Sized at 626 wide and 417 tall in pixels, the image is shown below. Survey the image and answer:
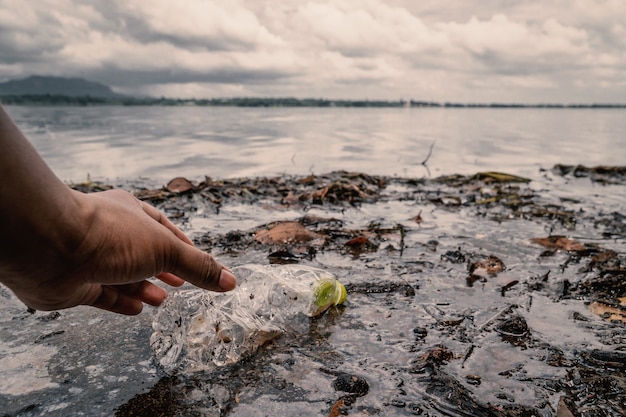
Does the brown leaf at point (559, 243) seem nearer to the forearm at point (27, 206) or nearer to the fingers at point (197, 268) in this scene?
the fingers at point (197, 268)

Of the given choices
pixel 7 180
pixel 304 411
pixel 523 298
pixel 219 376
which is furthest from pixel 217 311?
pixel 523 298

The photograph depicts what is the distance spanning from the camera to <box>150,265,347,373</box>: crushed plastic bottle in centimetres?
237

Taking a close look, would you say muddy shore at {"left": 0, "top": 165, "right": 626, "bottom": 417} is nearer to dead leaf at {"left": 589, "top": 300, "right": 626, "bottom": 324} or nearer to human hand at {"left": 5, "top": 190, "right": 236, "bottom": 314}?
dead leaf at {"left": 589, "top": 300, "right": 626, "bottom": 324}

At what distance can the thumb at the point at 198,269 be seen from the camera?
5.15 feet

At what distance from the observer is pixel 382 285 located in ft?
11.5

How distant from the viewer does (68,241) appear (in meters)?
1.26

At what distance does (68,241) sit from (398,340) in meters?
2.04

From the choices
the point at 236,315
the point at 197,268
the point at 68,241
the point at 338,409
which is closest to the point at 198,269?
the point at 197,268

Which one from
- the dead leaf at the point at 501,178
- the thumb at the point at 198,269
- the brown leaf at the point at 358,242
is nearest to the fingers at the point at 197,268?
the thumb at the point at 198,269

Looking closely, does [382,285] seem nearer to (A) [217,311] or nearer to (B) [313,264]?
(B) [313,264]

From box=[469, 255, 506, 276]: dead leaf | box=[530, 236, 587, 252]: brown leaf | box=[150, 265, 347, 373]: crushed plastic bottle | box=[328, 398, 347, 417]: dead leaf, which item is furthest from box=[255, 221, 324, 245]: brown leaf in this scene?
box=[328, 398, 347, 417]: dead leaf

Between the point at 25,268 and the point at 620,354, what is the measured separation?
306 cm

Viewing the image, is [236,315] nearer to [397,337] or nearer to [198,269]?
[397,337]

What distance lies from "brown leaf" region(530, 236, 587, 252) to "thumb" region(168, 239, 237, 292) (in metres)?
4.28
